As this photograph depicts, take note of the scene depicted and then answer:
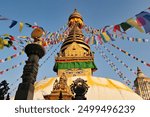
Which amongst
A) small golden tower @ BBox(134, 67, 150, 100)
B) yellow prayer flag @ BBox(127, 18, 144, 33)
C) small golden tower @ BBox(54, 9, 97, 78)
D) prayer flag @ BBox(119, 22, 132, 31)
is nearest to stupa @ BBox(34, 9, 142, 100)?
small golden tower @ BBox(54, 9, 97, 78)

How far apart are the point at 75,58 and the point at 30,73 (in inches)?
760

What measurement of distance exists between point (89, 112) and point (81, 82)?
350cm

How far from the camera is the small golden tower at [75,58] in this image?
2625cm

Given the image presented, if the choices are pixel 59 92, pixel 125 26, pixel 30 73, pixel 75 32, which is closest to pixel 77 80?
pixel 30 73

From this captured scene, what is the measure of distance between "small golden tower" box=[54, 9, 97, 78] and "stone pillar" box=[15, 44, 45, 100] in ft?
49.9

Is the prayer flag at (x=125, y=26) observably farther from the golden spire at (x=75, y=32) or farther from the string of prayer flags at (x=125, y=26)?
the golden spire at (x=75, y=32)

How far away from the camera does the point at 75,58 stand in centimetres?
2786

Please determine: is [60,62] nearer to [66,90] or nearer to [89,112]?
[66,90]

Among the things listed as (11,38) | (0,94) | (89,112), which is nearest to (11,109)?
(89,112)

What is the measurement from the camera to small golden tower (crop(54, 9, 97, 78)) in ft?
86.1

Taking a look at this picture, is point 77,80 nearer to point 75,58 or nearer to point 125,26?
point 125,26

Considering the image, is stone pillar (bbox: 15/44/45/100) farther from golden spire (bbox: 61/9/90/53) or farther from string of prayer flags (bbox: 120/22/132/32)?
golden spire (bbox: 61/9/90/53)

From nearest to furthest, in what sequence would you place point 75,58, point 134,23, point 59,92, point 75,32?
point 134,23 < point 59,92 < point 75,58 < point 75,32

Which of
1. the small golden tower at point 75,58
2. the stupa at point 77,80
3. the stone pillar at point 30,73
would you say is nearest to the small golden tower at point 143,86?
the stupa at point 77,80
